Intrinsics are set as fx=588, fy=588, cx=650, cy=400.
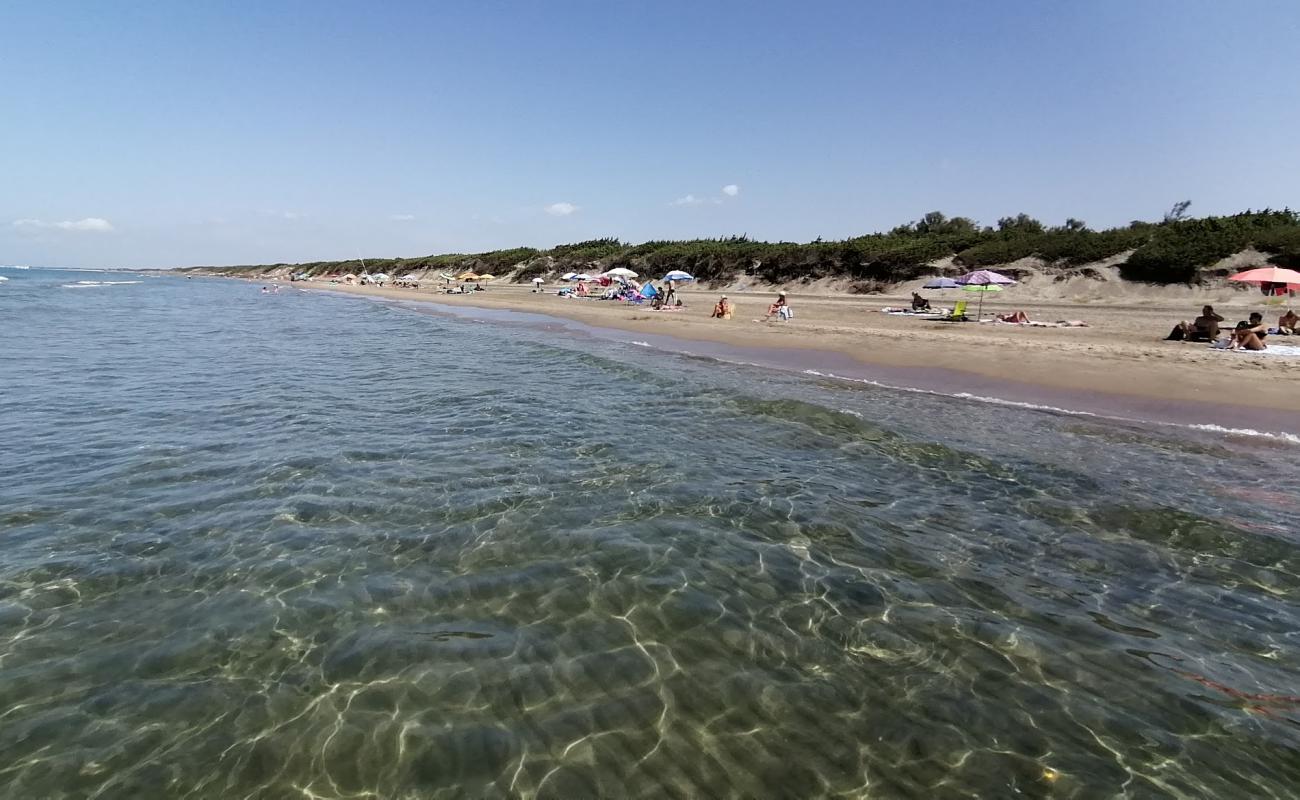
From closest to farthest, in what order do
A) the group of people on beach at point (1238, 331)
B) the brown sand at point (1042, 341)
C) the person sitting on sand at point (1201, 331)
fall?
the brown sand at point (1042, 341) → the group of people on beach at point (1238, 331) → the person sitting on sand at point (1201, 331)

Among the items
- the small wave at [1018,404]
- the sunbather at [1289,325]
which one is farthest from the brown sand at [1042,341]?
the small wave at [1018,404]

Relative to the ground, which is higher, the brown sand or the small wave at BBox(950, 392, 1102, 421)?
the brown sand

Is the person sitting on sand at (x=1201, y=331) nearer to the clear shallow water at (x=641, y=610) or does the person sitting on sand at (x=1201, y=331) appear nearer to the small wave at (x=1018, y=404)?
the small wave at (x=1018, y=404)

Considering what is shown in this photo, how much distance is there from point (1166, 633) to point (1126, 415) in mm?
8808

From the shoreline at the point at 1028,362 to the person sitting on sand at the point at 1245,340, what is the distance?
910 mm

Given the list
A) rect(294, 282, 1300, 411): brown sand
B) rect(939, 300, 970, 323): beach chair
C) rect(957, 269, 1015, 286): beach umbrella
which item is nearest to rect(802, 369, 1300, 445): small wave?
rect(294, 282, 1300, 411): brown sand

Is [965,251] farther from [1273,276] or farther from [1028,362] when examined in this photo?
[1028,362]

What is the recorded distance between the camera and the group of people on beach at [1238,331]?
16875 millimetres

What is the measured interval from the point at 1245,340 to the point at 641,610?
20.9m

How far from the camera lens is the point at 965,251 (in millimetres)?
42531

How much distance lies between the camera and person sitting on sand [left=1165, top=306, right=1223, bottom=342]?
60.1 feet

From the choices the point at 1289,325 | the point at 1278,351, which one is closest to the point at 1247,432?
the point at 1278,351

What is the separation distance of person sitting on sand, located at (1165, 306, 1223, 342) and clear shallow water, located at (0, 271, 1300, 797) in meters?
10.9

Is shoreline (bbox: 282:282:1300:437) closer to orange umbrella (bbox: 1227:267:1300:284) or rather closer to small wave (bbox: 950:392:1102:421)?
Result: small wave (bbox: 950:392:1102:421)
